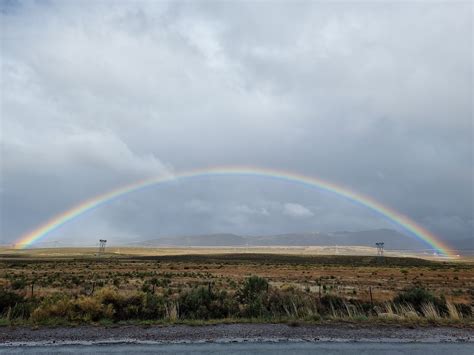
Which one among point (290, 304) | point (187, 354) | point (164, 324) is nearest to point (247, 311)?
point (290, 304)

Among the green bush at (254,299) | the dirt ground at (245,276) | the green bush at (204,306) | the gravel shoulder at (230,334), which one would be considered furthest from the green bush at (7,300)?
the green bush at (254,299)

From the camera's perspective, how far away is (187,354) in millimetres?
10438

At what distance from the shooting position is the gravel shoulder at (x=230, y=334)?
12.0 meters

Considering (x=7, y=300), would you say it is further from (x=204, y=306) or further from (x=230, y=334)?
(x=230, y=334)

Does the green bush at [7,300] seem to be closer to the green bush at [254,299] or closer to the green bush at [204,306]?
the green bush at [204,306]

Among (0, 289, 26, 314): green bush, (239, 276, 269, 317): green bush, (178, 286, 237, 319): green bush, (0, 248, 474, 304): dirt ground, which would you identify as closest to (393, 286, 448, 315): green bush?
(0, 248, 474, 304): dirt ground

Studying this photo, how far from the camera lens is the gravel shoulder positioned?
12.0m

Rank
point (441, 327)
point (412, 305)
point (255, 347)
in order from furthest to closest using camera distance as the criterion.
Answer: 1. point (412, 305)
2. point (441, 327)
3. point (255, 347)

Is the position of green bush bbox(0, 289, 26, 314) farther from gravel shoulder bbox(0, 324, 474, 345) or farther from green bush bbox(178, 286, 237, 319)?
green bush bbox(178, 286, 237, 319)

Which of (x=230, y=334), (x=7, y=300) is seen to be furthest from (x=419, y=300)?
(x=7, y=300)

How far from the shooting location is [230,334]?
41.5 feet

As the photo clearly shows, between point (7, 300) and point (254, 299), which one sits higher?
point (7, 300)

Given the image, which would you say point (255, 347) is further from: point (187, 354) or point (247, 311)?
point (247, 311)

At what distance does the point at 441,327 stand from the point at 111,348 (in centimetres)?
1106
